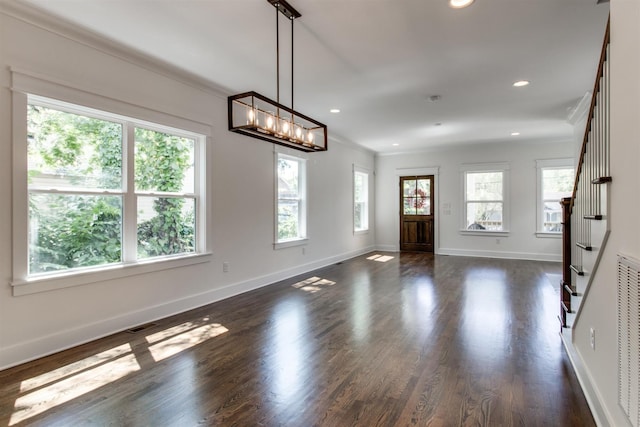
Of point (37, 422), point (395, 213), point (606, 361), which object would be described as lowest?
point (37, 422)

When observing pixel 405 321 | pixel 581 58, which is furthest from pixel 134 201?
pixel 581 58

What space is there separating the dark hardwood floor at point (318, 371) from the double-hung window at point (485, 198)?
430 centimetres

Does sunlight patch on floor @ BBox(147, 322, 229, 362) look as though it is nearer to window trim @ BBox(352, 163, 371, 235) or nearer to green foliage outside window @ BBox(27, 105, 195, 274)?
green foliage outside window @ BBox(27, 105, 195, 274)

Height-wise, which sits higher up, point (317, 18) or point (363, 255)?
point (317, 18)

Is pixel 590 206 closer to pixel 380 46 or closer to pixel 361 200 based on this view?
pixel 380 46

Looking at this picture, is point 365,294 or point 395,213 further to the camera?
point 395,213

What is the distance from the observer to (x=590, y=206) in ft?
8.05

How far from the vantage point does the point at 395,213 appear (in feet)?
31.3

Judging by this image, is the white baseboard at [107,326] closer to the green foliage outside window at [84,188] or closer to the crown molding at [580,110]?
the green foliage outside window at [84,188]

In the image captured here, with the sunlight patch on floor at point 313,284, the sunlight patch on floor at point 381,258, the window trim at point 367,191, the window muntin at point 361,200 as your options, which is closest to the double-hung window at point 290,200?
the sunlight patch on floor at point 313,284

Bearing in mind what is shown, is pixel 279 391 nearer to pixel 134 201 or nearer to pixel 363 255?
pixel 134 201

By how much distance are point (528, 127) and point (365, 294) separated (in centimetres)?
482

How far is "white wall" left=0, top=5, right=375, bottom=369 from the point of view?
2688mm

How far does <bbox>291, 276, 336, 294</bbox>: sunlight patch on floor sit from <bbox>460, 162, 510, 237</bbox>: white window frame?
15.3 feet
